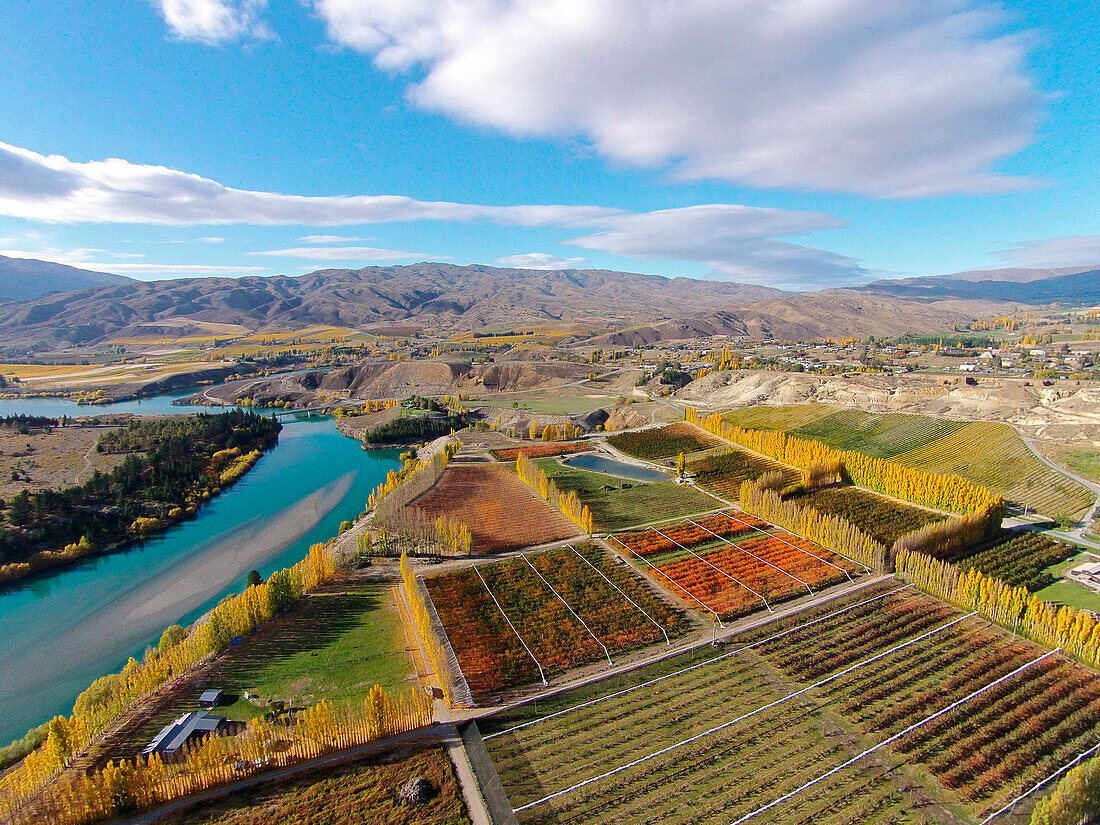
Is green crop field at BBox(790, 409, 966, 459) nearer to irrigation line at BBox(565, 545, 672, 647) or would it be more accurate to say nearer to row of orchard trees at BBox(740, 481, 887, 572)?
row of orchard trees at BBox(740, 481, 887, 572)

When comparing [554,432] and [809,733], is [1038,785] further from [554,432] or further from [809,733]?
[554,432]

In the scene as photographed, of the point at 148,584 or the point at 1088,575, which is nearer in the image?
the point at 1088,575

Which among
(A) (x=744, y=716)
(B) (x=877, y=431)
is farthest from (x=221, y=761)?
(B) (x=877, y=431)

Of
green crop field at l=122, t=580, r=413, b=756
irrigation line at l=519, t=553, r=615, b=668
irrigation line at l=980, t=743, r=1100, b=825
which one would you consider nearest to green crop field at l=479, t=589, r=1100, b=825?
irrigation line at l=980, t=743, r=1100, b=825

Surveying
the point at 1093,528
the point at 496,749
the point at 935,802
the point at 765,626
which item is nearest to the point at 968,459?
the point at 1093,528

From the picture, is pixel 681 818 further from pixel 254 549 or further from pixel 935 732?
pixel 254 549

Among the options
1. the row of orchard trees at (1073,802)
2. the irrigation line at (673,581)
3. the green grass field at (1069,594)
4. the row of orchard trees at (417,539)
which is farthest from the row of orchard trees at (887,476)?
the row of orchard trees at (417,539)
